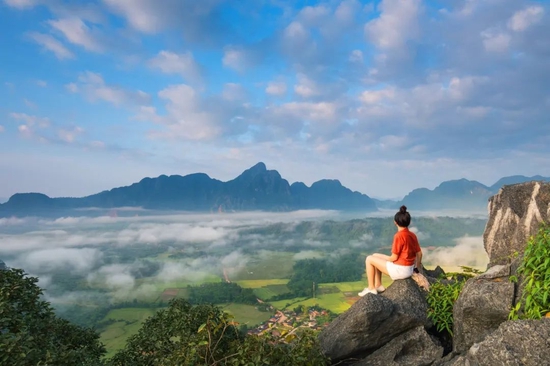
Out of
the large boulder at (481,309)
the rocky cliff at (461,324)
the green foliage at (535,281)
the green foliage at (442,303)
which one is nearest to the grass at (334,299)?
the rocky cliff at (461,324)

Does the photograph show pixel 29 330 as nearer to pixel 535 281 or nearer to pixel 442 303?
pixel 442 303

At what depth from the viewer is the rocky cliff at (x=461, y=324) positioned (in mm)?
5730

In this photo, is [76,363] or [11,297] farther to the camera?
[11,297]

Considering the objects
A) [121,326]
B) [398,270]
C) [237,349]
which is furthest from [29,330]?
[121,326]

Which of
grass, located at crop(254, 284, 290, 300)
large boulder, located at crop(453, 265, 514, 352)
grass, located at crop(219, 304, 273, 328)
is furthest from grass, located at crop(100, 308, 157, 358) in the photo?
large boulder, located at crop(453, 265, 514, 352)

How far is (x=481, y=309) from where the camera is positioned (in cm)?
797

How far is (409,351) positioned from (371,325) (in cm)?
135

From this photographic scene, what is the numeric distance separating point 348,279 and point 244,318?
71.2 m

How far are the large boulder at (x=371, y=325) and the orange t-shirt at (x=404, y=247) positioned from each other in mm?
1265

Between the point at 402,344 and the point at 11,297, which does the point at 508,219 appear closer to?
the point at 402,344

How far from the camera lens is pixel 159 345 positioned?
37.7 ft

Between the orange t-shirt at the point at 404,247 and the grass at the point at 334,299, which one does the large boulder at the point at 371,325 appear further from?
the grass at the point at 334,299

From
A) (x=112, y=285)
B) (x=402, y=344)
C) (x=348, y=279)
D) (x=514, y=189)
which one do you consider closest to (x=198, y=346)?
(x=402, y=344)

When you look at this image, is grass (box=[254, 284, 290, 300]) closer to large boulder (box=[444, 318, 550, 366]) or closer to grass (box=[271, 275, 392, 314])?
grass (box=[271, 275, 392, 314])
